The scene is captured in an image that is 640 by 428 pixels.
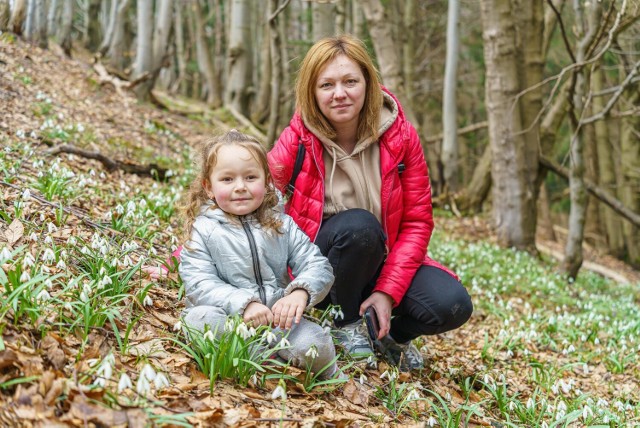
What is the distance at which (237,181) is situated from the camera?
2.98m

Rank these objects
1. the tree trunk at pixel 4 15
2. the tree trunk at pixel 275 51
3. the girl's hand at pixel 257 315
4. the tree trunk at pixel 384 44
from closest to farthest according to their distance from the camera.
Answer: the girl's hand at pixel 257 315
the tree trunk at pixel 275 51
the tree trunk at pixel 384 44
the tree trunk at pixel 4 15

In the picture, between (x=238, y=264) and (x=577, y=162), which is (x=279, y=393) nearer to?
(x=238, y=264)

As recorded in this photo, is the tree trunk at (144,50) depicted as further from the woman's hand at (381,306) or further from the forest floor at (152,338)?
the woman's hand at (381,306)

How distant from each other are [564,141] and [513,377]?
17211 mm

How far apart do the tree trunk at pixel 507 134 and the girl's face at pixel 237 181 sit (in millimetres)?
6867

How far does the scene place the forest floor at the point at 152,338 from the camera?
7.18ft

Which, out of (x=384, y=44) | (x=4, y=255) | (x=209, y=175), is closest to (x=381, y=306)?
(x=209, y=175)

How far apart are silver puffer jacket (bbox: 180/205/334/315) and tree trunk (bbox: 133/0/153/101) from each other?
8828 millimetres

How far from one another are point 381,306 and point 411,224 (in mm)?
532

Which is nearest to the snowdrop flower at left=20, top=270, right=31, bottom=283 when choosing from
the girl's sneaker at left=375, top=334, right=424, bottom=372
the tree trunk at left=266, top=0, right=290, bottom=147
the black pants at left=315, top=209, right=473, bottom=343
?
the black pants at left=315, top=209, right=473, bottom=343

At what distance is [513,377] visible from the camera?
4.08 metres

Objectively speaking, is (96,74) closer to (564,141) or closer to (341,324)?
(341,324)

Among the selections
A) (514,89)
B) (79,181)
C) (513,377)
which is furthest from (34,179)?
(514,89)

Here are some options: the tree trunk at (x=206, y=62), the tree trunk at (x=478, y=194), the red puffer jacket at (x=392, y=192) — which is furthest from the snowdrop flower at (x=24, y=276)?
the tree trunk at (x=206, y=62)
